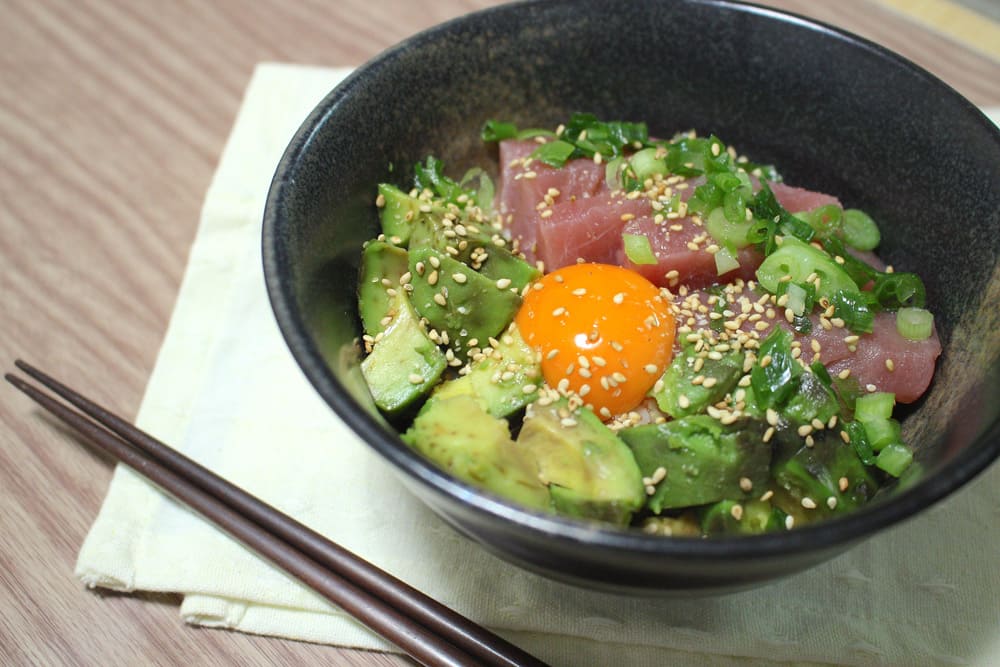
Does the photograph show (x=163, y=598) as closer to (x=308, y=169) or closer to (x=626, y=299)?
(x=308, y=169)

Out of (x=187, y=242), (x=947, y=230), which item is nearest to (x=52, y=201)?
(x=187, y=242)

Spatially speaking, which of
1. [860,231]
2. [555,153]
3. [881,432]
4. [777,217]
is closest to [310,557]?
[555,153]

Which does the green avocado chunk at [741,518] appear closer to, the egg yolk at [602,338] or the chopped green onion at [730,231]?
the egg yolk at [602,338]

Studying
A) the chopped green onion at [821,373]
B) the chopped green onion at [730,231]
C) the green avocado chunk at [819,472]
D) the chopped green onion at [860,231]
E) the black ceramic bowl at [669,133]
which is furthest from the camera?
the chopped green onion at [860,231]

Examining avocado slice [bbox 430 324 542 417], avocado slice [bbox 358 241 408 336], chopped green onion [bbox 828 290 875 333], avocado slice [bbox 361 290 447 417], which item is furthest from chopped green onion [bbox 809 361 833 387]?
avocado slice [bbox 358 241 408 336]

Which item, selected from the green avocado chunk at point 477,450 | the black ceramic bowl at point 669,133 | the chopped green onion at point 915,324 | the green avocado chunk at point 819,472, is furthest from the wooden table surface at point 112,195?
the chopped green onion at point 915,324

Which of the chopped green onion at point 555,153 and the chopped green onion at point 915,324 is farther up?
the chopped green onion at point 915,324
